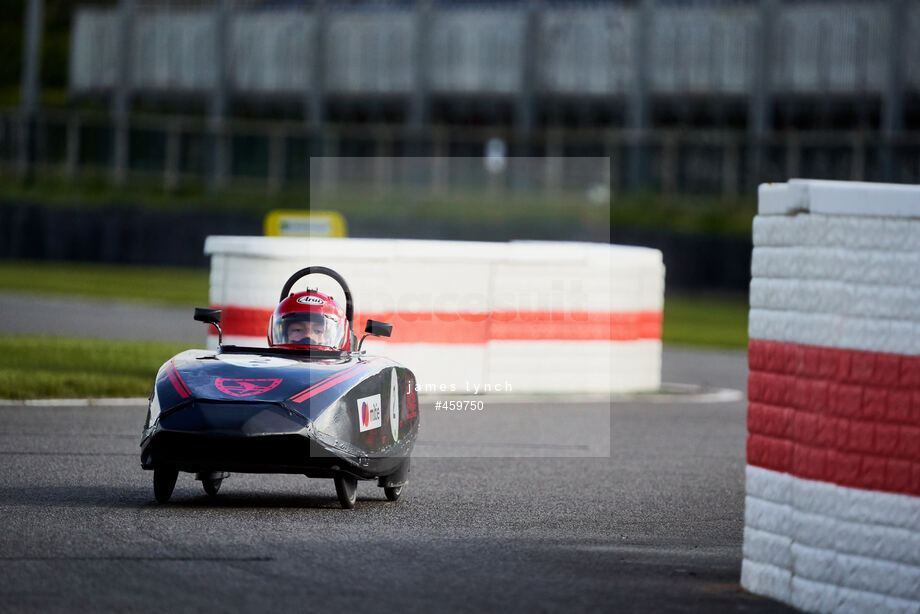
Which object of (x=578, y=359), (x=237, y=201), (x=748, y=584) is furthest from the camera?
(x=237, y=201)

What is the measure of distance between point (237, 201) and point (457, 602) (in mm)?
Answer: 35054

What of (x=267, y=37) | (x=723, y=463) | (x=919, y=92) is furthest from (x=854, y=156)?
(x=723, y=463)

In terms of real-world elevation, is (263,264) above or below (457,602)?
above

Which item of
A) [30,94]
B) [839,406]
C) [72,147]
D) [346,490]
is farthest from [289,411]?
[30,94]

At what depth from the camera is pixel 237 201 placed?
40.2 m

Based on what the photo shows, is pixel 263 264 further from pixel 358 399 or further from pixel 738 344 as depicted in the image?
pixel 738 344

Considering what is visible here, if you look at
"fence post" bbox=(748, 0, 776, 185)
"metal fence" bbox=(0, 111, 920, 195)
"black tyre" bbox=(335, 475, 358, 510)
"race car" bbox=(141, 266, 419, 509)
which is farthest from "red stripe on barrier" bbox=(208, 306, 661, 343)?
"fence post" bbox=(748, 0, 776, 185)

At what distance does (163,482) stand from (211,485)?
1.34 ft

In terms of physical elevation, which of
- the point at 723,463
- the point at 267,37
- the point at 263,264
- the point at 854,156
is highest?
the point at 267,37

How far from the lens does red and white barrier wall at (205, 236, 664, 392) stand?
1426 centimetres

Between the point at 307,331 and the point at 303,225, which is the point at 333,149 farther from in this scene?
the point at 307,331

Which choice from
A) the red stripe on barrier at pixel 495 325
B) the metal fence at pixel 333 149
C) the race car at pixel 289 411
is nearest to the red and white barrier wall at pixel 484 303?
the red stripe on barrier at pixel 495 325

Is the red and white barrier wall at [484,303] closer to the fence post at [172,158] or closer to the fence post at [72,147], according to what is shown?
the fence post at [172,158]

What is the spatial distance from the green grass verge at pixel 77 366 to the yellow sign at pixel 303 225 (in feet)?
5.71
